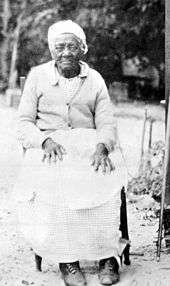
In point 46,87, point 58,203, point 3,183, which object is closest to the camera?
point 58,203

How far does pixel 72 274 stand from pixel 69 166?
70 centimetres

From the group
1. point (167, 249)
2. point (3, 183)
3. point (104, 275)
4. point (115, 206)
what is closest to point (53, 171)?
point (115, 206)

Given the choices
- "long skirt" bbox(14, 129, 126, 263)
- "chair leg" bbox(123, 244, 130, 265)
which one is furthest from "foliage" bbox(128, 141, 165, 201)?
"long skirt" bbox(14, 129, 126, 263)

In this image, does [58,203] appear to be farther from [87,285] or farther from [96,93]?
[96,93]

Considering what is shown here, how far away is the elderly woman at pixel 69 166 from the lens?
411 centimetres

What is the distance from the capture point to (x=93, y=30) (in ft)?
38.7

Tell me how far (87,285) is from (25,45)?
866 cm

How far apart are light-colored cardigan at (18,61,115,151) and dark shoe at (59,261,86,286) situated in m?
0.83

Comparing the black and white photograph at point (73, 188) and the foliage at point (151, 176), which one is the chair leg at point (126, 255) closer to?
the black and white photograph at point (73, 188)

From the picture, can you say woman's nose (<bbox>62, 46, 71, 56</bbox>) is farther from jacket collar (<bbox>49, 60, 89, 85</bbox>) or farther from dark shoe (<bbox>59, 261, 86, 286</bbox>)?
dark shoe (<bbox>59, 261, 86, 286</bbox>)

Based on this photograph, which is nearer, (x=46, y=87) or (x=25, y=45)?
(x=46, y=87)

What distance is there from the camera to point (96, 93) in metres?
4.48

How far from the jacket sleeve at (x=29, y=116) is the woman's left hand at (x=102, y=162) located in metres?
0.41

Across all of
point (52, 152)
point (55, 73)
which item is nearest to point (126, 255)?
point (52, 152)
